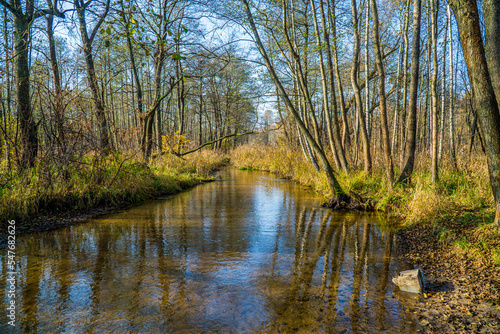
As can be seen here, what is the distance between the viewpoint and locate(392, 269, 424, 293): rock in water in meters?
2.86

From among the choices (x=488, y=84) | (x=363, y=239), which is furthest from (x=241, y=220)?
(x=488, y=84)

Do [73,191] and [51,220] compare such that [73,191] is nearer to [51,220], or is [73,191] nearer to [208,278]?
[51,220]

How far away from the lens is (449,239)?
388 centimetres

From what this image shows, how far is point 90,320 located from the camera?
2.41m

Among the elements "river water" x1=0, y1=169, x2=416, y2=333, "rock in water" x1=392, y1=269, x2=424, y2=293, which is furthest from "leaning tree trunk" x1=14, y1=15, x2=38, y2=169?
"rock in water" x1=392, y1=269, x2=424, y2=293

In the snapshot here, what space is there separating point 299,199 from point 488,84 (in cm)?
577

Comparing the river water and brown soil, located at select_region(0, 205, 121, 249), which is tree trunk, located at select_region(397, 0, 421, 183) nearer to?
the river water

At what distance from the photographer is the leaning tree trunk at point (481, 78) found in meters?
3.26

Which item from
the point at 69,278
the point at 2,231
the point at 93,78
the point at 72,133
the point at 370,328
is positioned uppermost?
the point at 93,78

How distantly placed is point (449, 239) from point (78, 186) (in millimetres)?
7350

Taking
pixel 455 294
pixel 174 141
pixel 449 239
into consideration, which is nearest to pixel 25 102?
pixel 174 141

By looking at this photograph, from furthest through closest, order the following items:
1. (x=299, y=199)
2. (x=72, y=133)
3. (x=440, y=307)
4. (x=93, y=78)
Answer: (x=299, y=199) → (x=93, y=78) → (x=72, y=133) → (x=440, y=307)

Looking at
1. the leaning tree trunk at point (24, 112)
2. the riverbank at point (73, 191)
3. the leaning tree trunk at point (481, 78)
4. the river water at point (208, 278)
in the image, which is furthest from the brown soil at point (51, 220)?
the leaning tree trunk at point (481, 78)

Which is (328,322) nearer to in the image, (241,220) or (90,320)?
(90,320)
